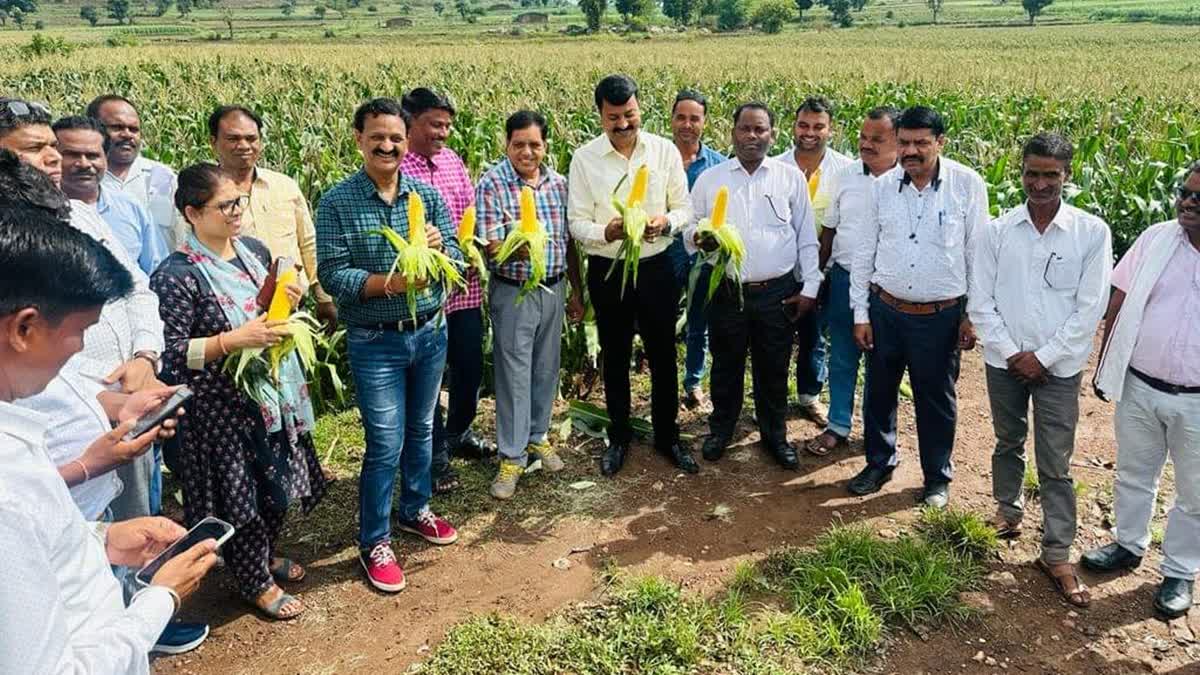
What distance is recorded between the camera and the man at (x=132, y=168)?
192 inches

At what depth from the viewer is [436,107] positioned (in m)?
4.63

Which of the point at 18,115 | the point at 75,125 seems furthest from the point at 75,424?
the point at 75,125

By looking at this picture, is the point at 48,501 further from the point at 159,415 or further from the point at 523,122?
the point at 523,122

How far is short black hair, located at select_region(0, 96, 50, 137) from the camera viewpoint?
3615 mm

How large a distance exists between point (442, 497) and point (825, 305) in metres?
2.91

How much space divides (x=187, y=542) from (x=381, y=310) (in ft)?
Result: 5.81

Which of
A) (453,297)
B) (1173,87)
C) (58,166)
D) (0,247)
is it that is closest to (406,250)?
(453,297)

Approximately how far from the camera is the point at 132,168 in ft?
16.7

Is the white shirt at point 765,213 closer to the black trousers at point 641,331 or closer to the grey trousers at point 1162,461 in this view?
the black trousers at point 641,331

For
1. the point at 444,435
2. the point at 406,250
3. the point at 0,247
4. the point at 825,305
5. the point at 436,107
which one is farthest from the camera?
the point at 825,305

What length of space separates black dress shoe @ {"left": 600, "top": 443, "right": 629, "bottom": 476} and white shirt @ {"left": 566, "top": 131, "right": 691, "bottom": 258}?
1.28 m

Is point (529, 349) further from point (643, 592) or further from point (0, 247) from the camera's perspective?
point (0, 247)

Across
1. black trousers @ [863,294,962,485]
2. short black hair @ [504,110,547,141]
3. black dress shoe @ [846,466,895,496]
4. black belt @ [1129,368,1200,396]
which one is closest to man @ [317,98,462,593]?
short black hair @ [504,110,547,141]

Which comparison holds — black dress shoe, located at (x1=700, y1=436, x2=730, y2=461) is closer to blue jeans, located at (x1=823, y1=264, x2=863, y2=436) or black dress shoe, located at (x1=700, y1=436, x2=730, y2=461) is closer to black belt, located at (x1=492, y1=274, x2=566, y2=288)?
blue jeans, located at (x1=823, y1=264, x2=863, y2=436)
